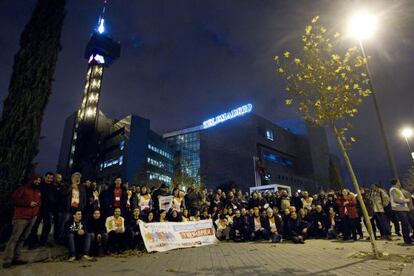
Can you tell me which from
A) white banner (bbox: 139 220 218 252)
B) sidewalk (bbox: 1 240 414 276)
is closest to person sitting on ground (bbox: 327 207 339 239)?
sidewalk (bbox: 1 240 414 276)

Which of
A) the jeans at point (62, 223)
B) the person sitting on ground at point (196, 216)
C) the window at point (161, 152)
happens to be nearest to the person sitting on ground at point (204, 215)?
the person sitting on ground at point (196, 216)

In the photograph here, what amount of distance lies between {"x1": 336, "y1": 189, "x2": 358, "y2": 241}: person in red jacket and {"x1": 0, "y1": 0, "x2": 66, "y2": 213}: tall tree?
41.3 feet

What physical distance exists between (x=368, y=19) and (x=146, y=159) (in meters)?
57.8

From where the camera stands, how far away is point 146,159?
2451 inches

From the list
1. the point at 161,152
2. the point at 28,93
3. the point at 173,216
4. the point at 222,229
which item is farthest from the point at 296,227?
the point at 161,152

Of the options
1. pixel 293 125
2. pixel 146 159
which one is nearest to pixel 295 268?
pixel 146 159

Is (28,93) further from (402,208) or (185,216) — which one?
(402,208)

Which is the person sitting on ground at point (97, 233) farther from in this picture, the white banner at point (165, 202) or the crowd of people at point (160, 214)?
the white banner at point (165, 202)

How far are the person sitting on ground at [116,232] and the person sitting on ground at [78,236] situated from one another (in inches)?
36.3

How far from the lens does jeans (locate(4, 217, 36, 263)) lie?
6633 millimetres

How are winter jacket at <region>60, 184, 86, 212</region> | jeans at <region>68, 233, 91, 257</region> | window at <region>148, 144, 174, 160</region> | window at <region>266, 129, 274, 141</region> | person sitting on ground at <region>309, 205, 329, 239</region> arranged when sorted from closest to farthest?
jeans at <region>68, 233, 91, 257</region>, winter jacket at <region>60, 184, 86, 212</region>, person sitting on ground at <region>309, 205, 329, 239</region>, window at <region>148, 144, 174, 160</region>, window at <region>266, 129, 274, 141</region>

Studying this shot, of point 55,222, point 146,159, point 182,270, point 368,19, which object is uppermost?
point 146,159

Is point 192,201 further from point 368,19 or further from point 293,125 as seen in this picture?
point 293,125

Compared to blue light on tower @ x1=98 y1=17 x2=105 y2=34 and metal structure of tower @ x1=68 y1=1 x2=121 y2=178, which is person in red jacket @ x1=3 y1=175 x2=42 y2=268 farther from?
blue light on tower @ x1=98 y1=17 x2=105 y2=34
